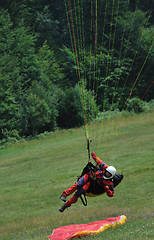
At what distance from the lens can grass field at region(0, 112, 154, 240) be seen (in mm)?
12836

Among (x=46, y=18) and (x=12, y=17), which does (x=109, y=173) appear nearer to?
(x=12, y=17)

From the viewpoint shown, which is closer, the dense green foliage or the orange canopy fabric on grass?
the orange canopy fabric on grass

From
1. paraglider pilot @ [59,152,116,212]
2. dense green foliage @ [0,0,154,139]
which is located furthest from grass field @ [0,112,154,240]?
dense green foliage @ [0,0,154,139]

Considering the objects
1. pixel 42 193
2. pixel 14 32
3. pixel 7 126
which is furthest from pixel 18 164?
pixel 14 32

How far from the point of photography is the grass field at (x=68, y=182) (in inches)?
505

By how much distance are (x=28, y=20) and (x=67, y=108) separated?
20951 mm

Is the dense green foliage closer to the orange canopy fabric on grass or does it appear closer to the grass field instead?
the grass field

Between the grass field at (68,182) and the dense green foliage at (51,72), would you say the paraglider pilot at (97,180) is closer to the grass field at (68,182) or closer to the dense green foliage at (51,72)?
the grass field at (68,182)

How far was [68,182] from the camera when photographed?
20.0 meters

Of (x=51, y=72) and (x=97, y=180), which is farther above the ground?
(x=97, y=180)

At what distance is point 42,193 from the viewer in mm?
18812

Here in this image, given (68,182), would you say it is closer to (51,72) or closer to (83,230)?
(83,230)

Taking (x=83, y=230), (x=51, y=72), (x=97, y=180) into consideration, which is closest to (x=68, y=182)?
(x=83, y=230)

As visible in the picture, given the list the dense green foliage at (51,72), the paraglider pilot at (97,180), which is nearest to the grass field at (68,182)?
the paraglider pilot at (97,180)
